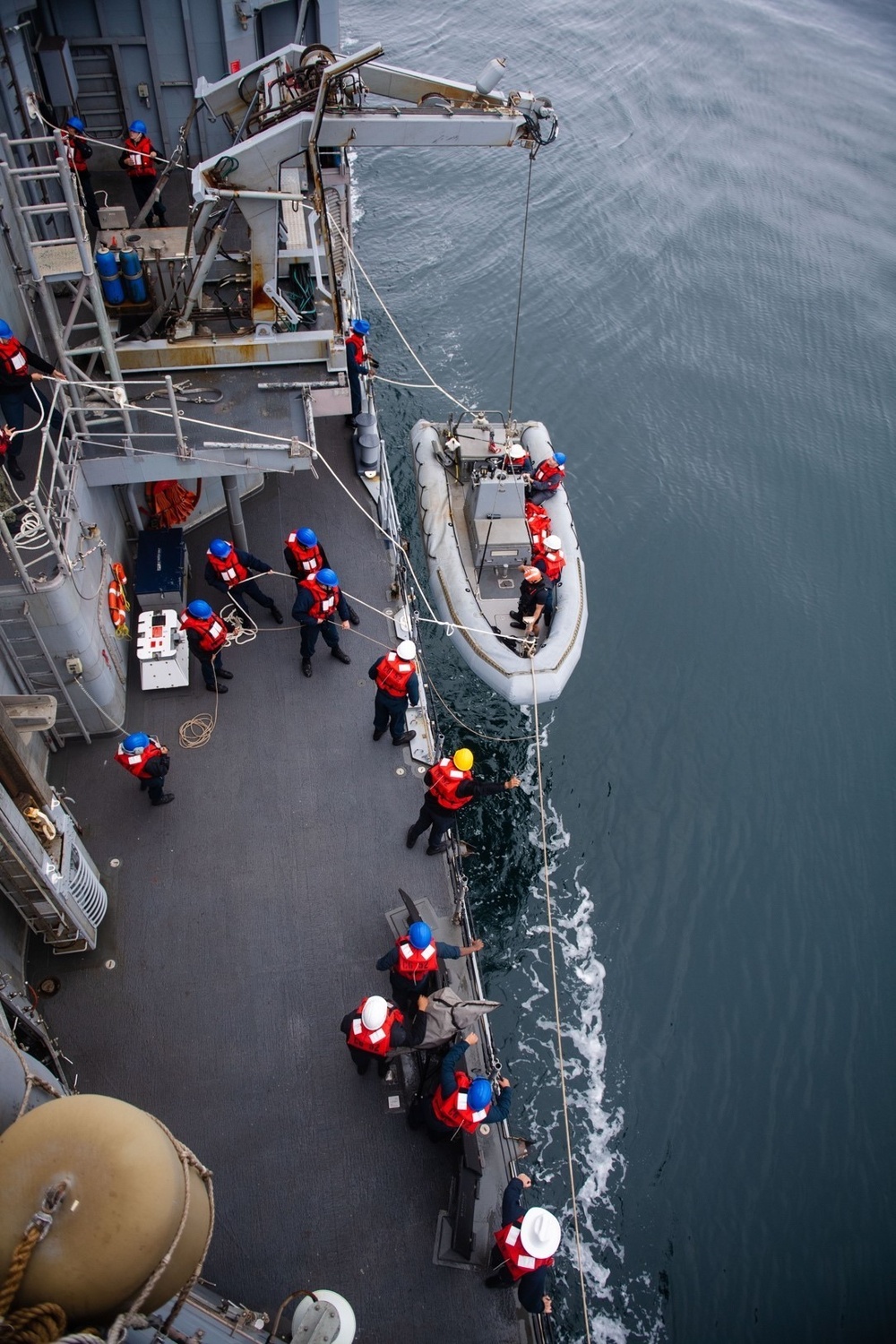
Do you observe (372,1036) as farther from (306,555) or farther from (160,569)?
(160,569)

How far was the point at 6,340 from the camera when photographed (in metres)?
8.53

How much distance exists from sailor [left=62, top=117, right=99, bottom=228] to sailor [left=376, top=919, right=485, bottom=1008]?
11277 mm

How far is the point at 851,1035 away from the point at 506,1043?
165 inches

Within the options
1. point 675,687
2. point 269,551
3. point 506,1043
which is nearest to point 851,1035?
point 506,1043

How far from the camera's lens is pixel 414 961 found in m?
7.09

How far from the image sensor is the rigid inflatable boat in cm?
1245

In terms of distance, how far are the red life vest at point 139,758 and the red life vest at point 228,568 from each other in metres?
2.41

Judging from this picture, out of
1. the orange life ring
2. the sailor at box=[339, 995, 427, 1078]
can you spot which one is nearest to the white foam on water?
the sailor at box=[339, 995, 427, 1078]

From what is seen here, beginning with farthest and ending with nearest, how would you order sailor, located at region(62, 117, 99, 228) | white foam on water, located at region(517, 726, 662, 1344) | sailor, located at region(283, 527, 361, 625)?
sailor, located at region(62, 117, 99, 228) < sailor, located at region(283, 527, 361, 625) < white foam on water, located at region(517, 726, 662, 1344)

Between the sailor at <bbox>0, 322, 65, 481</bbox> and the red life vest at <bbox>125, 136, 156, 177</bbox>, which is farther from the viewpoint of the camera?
the red life vest at <bbox>125, 136, 156, 177</bbox>

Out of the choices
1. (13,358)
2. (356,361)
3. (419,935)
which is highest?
(13,358)

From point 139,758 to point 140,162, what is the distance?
9.95 meters

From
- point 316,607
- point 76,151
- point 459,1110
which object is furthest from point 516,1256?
point 76,151

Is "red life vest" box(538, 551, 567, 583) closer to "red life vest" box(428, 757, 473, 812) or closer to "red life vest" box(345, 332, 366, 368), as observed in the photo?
"red life vest" box(345, 332, 366, 368)
